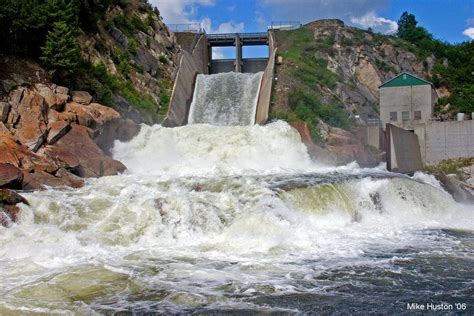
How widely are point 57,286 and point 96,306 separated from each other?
4.35ft

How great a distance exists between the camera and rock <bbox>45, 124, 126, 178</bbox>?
1933cm

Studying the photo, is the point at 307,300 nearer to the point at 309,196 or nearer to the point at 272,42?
A: the point at 309,196

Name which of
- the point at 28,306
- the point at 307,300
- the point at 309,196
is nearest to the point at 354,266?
Result: the point at 307,300

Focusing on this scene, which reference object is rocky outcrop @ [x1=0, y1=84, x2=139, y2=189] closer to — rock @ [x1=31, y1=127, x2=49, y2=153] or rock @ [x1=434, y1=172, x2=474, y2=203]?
rock @ [x1=31, y1=127, x2=49, y2=153]

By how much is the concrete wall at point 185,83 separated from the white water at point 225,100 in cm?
50

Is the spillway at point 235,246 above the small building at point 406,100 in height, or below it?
below

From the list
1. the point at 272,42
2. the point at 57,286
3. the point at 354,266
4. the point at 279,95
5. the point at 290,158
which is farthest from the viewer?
the point at 272,42

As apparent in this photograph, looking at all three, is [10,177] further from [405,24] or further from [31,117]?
[405,24]

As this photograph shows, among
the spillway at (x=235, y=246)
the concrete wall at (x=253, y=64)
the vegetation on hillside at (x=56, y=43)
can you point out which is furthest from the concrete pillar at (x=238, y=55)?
the spillway at (x=235, y=246)

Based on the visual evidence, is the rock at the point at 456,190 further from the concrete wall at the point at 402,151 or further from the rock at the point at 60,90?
the rock at the point at 60,90

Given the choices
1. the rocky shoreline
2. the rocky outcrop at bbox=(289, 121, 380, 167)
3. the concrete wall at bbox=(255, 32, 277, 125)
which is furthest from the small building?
the rocky shoreline

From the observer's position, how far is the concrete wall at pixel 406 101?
125 feet

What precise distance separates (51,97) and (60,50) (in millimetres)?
3440

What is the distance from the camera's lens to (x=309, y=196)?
16172 millimetres
